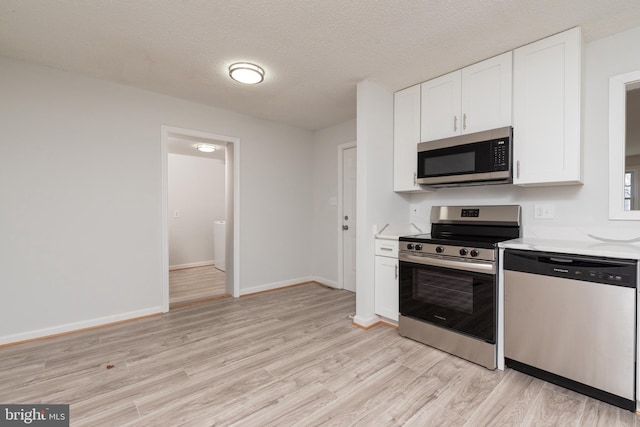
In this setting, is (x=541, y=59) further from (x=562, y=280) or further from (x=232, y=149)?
(x=232, y=149)

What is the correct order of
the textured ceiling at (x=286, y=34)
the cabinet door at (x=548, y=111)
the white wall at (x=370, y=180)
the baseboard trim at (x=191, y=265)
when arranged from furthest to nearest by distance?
the baseboard trim at (x=191, y=265), the white wall at (x=370, y=180), the cabinet door at (x=548, y=111), the textured ceiling at (x=286, y=34)

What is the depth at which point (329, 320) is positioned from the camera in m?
3.05

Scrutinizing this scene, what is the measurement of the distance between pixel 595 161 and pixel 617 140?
0.18 meters

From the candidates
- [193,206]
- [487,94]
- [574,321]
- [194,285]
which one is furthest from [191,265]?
[574,321]

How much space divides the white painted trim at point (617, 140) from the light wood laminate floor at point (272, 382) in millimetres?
1358

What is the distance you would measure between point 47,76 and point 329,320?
3608 mm

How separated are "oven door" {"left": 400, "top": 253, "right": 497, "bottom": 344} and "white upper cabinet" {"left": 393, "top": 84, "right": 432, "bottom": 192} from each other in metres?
0.85

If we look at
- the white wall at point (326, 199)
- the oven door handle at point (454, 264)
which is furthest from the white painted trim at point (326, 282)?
the oven door handle at point (454, 264)

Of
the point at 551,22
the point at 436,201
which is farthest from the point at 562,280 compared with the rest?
the point at 551,22

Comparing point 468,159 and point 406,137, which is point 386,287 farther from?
point 406,137

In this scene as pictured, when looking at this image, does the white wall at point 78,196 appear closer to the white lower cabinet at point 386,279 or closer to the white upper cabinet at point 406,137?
the white upper cabinet at point 406,137

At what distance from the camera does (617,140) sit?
2082 mm

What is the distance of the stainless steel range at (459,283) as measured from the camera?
213 centimetres

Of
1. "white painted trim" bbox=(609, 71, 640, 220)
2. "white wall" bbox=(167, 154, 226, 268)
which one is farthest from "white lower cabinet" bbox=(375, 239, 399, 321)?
"white wall" bbox=(167, 154, 226, 268)
